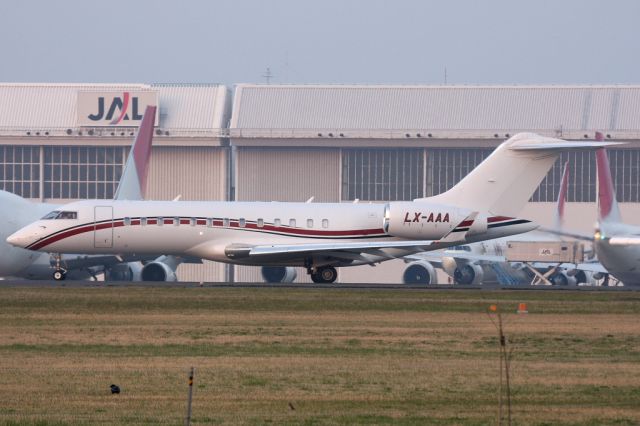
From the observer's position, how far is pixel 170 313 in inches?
1366

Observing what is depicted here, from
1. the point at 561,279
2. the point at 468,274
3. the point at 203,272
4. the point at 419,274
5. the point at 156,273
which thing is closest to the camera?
the point at 156,273

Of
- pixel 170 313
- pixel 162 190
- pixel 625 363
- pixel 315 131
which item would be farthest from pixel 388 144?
pixel 625 363

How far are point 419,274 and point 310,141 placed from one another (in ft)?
69.9

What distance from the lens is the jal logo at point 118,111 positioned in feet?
301

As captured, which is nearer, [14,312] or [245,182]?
[14,312]

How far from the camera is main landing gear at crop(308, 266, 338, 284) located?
52.4 metres

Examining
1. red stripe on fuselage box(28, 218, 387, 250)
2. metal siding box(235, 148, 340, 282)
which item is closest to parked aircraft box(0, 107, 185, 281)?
red stripe on fuselage box(28, 218, 387, 250)

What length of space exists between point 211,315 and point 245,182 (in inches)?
2266

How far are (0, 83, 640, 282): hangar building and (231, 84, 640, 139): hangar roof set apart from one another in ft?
0.31

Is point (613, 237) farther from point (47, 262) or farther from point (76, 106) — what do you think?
point (76, 106)

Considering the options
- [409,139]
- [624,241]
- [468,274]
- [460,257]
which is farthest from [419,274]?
[624,241]

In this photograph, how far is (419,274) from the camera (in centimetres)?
7194

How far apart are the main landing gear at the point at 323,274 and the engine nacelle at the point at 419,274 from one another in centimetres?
1906

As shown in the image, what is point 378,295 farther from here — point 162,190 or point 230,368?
point 162,190
